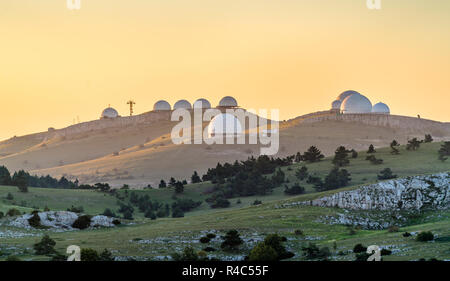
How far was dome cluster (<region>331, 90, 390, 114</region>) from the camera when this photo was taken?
525 feet

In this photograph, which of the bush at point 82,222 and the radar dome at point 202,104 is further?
the radar dome at point 202,104

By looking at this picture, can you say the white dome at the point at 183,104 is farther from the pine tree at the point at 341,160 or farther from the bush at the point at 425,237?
the bush at the point at 425,237

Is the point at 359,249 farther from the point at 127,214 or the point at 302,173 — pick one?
the point at 302,173

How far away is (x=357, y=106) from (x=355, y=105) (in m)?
0.53

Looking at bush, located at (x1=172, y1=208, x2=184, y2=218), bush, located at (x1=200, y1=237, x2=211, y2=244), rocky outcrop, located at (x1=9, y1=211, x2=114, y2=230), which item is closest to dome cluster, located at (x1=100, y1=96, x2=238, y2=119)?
bush, located at (x1=172, y1=208, x2=184, y2=218)

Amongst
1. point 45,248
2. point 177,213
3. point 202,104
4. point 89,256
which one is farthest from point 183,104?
point 89,256

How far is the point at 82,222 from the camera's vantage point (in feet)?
188

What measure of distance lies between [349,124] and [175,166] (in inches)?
1893

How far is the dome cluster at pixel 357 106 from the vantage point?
525 ft

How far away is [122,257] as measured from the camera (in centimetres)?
3878

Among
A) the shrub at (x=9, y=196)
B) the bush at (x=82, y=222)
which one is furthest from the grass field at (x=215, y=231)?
the bush at (x=82, y=222)

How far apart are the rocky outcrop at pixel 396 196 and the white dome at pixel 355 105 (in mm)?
97488

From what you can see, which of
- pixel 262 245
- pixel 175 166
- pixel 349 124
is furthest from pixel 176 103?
pixel 262 245

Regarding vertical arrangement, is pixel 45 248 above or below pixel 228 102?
below
